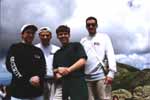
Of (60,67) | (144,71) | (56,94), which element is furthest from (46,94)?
(144,71)

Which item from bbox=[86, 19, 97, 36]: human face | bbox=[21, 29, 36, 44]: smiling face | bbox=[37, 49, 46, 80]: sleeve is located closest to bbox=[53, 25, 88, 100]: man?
bbox=[37, 49, 46, 80]: sleeve

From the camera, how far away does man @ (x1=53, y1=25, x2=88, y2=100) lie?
13.1 ft

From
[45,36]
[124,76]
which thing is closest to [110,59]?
[45,36]

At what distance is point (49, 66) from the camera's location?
432cm

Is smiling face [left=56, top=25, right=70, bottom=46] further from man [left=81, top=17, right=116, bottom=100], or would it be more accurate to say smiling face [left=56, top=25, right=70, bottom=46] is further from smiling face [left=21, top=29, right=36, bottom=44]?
man [left=81, top=17, right=116, bottom=100]

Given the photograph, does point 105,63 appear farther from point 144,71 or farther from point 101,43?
point 144,71

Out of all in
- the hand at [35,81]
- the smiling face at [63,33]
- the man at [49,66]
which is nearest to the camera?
the hand at [35,81]

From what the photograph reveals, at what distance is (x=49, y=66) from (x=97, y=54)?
51 cm

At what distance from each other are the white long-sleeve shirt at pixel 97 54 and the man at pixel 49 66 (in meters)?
0.34

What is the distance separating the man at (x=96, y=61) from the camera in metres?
4.42

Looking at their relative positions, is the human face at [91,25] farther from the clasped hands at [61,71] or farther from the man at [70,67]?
the clasped hands at [61,71]

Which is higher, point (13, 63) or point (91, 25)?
point (91, 25)

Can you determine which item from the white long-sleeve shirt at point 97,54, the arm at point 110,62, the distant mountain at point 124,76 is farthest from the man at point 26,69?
the distant mountain at point 124,76

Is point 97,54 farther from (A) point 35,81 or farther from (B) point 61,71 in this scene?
(A) point 35,81
